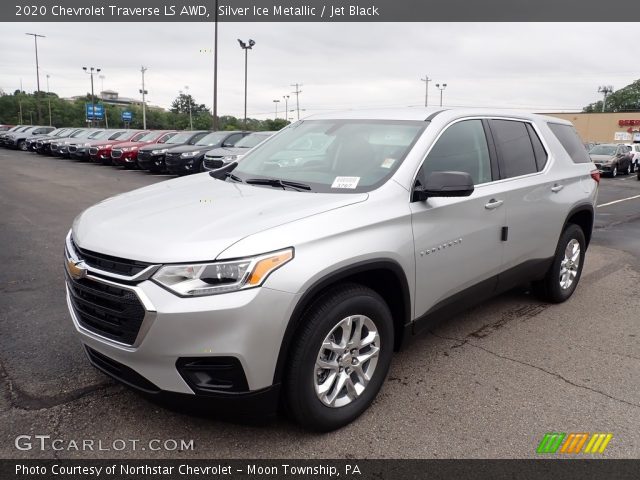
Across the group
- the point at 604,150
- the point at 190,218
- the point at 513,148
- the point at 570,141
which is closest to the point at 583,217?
the point at 570,141

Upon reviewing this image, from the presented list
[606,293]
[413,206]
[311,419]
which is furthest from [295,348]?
[606,293]

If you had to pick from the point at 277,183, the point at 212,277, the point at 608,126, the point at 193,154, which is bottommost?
the point at 193,154

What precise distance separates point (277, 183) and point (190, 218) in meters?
0.81

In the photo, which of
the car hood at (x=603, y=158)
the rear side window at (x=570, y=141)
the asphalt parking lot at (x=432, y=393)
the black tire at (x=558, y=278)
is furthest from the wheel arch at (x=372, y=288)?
the car hood at (x=603, y=158)

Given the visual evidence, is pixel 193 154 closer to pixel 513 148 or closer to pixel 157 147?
pixel 157 147

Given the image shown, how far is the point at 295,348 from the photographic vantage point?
256cm

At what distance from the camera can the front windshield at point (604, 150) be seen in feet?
80.0

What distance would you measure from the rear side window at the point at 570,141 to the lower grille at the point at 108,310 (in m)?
4.14

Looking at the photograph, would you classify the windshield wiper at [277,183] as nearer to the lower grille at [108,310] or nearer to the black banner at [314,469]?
the lower grille at [108,310]

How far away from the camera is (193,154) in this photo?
53.1 feet

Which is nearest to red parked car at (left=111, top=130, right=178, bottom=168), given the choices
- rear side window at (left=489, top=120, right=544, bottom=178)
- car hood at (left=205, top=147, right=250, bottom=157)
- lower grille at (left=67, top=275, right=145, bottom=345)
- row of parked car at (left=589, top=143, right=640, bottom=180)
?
car hood at (left=205, top=147, right=250, bottom=157)

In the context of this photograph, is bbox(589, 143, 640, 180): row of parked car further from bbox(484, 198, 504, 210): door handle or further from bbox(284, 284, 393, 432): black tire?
bbox(284, 284, 393, 432): black tire

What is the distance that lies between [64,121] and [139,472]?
4485 inches

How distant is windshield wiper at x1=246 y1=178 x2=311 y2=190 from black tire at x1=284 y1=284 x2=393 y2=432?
30.9 inches
